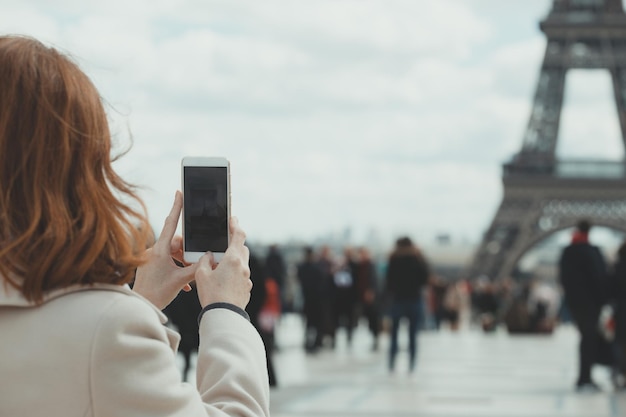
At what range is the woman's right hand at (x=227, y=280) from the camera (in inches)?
76.2

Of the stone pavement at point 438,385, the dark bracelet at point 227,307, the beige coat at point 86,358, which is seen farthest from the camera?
the stone pavement at point 438,385

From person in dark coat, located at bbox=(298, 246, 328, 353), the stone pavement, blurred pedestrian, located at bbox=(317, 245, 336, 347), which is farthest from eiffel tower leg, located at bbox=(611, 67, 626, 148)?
person in dark coat, located at bbox=(298, 246, 328, 353)

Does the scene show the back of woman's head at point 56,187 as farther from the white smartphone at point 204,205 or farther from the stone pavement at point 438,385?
the stone pavement at point 438,385

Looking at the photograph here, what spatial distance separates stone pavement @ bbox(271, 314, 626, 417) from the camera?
923 cm

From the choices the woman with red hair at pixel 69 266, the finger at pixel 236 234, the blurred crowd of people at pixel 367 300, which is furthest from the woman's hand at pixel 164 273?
the blurred crowd of people at pixel 367 300

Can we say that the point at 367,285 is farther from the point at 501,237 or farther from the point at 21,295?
the point at 501,237

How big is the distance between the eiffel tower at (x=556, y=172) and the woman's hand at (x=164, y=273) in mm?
41706

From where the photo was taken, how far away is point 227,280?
6.38 feet

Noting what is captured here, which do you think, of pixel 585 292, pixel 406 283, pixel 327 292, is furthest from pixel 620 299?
pixel 327 292

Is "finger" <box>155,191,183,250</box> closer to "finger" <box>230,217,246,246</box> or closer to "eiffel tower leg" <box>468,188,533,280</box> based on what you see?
"finger" <box>230,217,246,246</box>

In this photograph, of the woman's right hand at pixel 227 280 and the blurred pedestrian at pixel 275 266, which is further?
the blurred pedestrian at pixel 275 266

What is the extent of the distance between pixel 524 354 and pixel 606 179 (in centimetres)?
2892

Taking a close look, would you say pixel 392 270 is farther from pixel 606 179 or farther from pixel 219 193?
pixel 606 179

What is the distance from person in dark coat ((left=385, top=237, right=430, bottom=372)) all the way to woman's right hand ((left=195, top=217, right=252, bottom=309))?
1095cm
